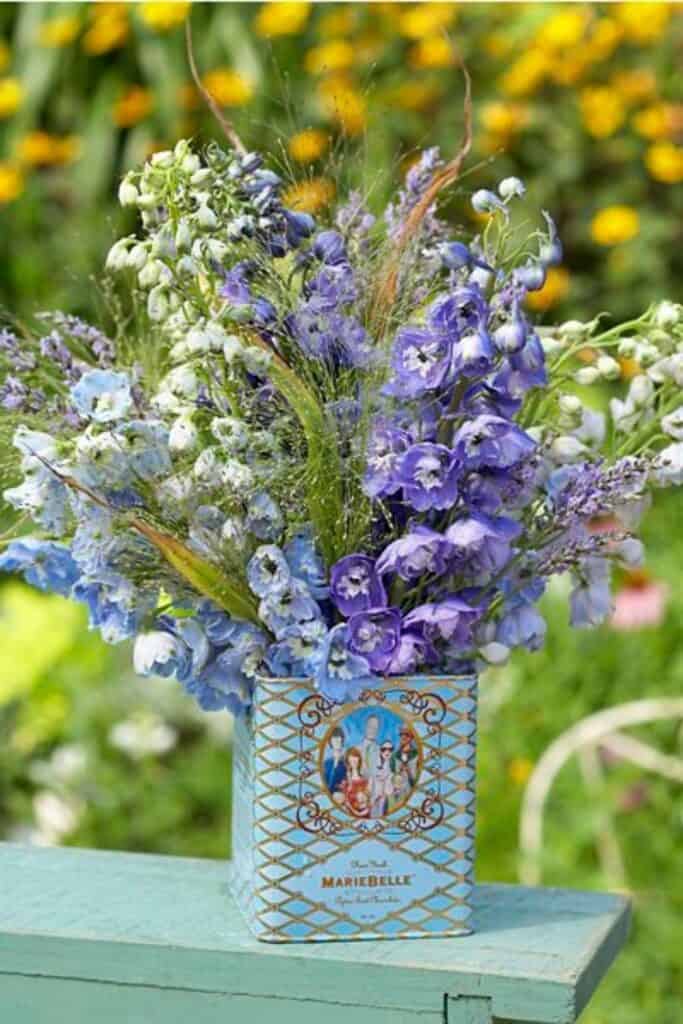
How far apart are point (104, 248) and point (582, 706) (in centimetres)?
145

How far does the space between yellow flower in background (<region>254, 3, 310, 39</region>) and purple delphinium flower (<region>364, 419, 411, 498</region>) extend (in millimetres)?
2624

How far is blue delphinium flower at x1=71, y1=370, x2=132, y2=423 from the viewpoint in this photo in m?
1.26

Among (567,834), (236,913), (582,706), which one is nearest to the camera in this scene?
(236,913)

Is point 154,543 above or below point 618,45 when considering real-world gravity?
below

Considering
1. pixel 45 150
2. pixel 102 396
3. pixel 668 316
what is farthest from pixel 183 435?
pixel 45 150

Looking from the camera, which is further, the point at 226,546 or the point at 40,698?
the point at 40,698

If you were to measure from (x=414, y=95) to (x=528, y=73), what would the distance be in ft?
0.82

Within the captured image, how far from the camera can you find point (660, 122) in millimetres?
3672

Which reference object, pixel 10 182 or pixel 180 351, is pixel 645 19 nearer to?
pixel 10 182

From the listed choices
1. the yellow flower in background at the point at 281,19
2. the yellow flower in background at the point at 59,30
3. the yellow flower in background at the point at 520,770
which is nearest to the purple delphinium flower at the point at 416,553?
the yellow flower in background at the point at 520,770

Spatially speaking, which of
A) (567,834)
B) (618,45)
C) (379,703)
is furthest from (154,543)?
(618,45)

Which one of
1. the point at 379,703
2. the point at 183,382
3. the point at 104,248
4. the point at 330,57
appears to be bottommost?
the point at 379,703

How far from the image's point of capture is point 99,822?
9.78 feet

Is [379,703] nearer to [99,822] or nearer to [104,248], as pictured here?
[99,822]
